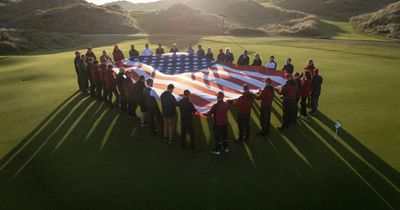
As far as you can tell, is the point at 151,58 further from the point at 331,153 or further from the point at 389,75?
the point at 389,75

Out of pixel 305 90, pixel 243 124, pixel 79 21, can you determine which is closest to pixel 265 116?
pixel 243 124

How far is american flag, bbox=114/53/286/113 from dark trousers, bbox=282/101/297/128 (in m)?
1.47

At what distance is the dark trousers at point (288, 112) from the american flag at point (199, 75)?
1.47m

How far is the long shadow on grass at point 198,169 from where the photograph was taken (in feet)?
23.8

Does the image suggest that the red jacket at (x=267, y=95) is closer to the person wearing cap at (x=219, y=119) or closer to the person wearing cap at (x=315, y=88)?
the person wearing cap at (x=219, y=119)

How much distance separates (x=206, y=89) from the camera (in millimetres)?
11797

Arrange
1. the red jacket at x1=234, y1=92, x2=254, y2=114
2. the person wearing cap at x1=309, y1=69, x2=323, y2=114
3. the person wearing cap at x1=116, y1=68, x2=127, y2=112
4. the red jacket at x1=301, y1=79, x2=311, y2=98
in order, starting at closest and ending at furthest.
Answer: the red jacket at x1=234, y1=92, x2=254, y2=114 < the red jacket at x1=301, y1=79, x2=311, y2=98 < the person wearing cap at x1=309, y1=69, x2=323, y2=114 < the person wearing cap at x1=116, y1=68, x2=127, y2=112

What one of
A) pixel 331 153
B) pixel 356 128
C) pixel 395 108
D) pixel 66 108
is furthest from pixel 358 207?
pixel 66 108

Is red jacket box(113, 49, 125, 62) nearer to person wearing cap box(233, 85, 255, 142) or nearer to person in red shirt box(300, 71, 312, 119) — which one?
person wearing cap box(233, 85, 255, 142)

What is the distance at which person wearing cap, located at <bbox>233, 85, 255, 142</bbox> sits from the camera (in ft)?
31.4

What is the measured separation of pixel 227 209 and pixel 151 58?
1118 cm

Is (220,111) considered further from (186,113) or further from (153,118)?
(153,118)

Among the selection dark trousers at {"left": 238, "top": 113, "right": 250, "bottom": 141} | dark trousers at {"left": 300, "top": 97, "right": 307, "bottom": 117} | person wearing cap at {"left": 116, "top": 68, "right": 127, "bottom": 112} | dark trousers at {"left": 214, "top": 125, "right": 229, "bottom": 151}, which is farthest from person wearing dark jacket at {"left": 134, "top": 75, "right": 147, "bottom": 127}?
dark trousers at {"left": 300, "top": 97, "right": 307, "bottom": 117}

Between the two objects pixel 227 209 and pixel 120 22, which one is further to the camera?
pixel 120 22
